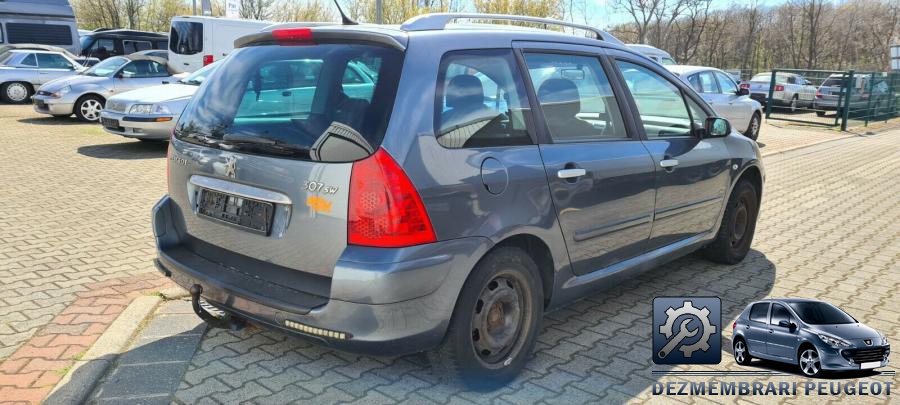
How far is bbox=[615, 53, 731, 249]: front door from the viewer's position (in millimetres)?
4294

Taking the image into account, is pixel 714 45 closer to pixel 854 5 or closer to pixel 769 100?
pixel 854 5

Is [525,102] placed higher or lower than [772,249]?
higher

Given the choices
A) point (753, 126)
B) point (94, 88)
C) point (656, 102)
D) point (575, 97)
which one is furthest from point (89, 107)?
point (753, 126)

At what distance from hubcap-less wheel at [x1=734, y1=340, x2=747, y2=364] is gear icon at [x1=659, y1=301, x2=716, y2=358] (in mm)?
149

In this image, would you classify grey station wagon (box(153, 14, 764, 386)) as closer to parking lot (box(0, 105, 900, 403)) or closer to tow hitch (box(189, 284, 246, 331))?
tow hitch (box(189, 284, 246, 331))

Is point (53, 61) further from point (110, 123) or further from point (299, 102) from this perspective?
point (299, 102)

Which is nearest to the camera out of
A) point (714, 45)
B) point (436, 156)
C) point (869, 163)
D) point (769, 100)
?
point (436, 156)

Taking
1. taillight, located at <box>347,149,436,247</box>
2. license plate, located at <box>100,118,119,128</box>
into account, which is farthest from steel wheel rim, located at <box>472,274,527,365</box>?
license plate, located at <box>100,118,119,128</box>

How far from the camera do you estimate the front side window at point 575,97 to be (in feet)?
11.9

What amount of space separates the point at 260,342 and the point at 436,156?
63.3 inches

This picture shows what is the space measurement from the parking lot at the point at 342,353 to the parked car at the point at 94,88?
17.7ft

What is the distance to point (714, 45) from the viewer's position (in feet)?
172

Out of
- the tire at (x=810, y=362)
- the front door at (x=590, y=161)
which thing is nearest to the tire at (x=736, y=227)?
the front door at (x=590, y=161)

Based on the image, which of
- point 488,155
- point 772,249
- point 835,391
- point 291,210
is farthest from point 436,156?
point 772,249
